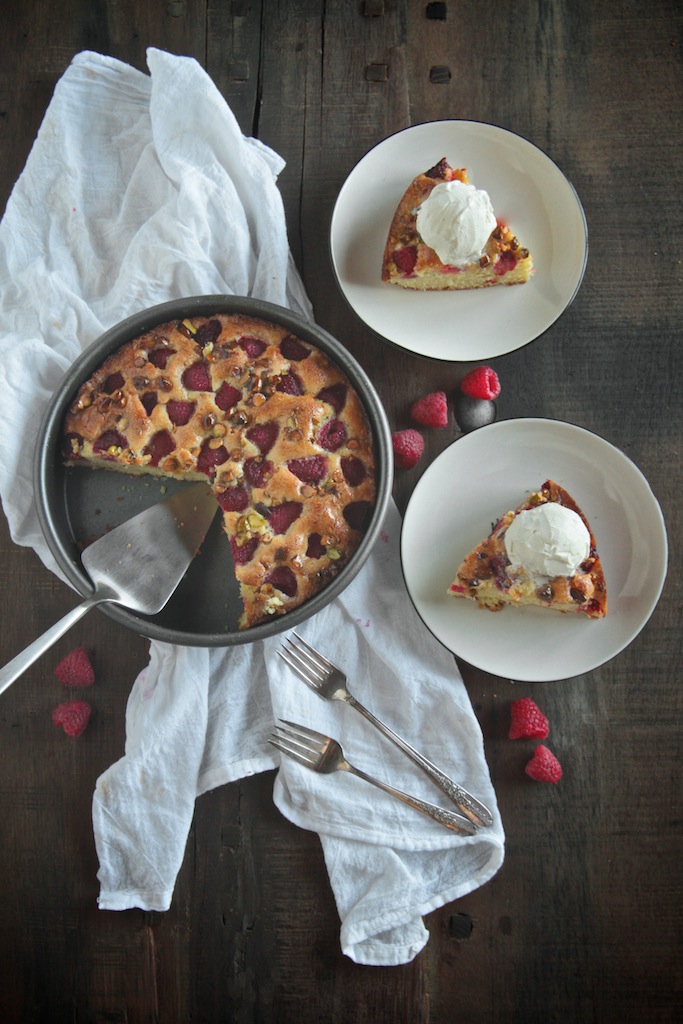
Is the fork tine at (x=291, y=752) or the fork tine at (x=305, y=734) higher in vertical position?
the fork tine at (x=305, y=734)

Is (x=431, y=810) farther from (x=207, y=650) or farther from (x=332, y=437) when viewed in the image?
(x=332, y=437)

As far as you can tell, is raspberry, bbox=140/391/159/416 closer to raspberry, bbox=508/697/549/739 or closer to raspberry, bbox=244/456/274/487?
raspberry, bbox=244/456/274/487

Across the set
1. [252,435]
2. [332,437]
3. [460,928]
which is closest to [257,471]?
[252,435]

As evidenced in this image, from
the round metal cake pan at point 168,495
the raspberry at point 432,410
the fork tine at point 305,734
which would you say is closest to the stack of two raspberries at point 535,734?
the fork tine at point 305,734

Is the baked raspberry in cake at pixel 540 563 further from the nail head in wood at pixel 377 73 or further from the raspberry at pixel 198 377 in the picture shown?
the nail head in wood at pixel 377 73

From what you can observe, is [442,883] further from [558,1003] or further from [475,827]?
[558,1003]

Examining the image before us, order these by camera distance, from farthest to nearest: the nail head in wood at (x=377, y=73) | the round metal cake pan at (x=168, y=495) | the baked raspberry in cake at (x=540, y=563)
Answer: the nail head in wood at (x=377, y=73)
the baked raspberry in cake at (x=540, y=563)
the round metal cake pan at (x=168, y=495)

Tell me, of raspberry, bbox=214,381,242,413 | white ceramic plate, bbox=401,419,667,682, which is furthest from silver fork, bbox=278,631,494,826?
raspberry, bbox=214,381,242,413

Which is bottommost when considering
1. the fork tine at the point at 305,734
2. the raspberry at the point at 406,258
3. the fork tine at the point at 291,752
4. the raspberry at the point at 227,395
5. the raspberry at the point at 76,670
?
the fork tine at the point at 291,752

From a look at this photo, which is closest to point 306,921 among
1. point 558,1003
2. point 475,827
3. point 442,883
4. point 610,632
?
point 442,883

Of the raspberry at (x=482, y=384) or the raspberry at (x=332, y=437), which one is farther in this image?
the raspberry at (x=482, y=384)
